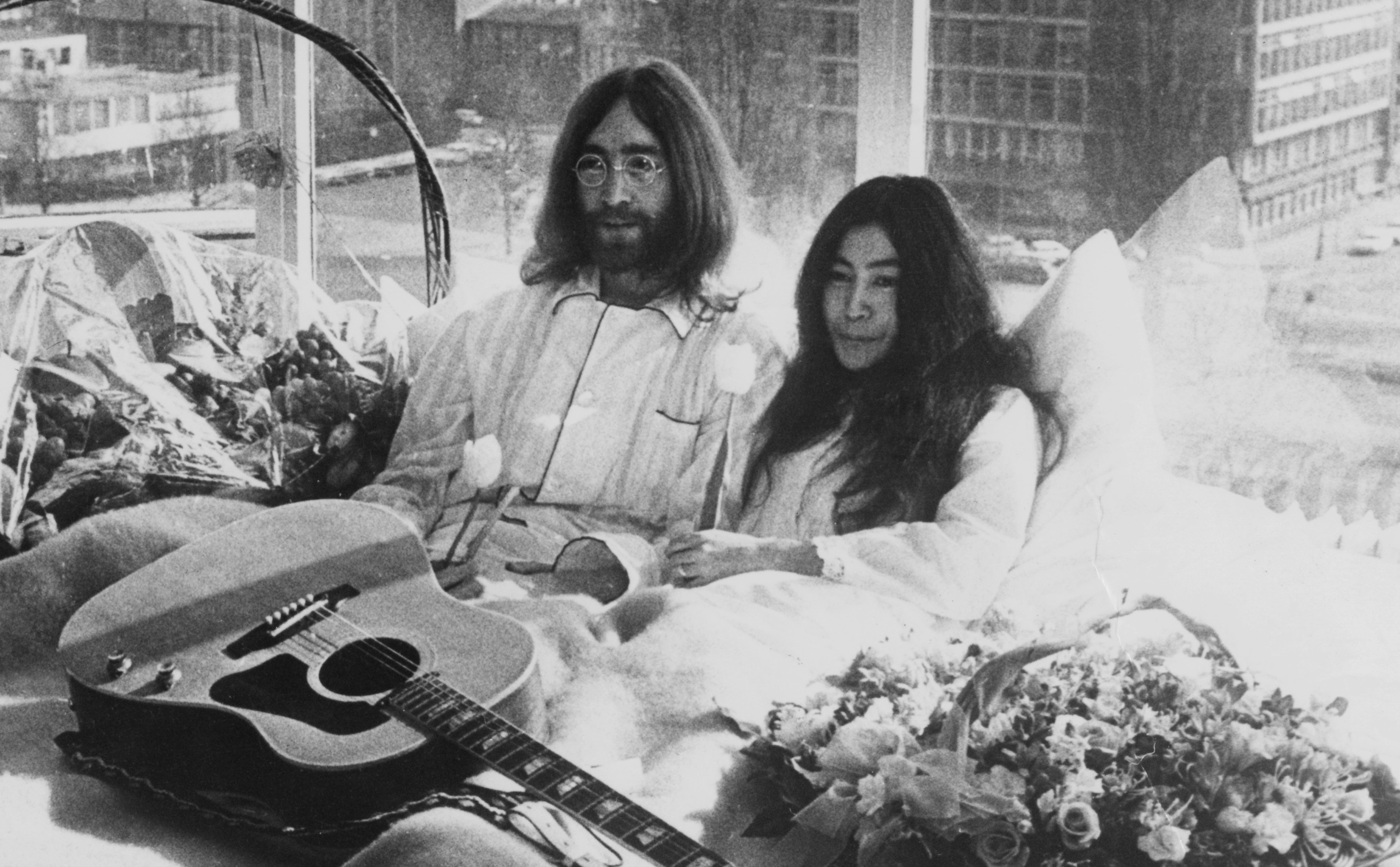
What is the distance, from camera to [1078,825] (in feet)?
3.84

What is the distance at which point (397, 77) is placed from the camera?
194cm

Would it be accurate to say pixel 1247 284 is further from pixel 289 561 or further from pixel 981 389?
pixel 289 561

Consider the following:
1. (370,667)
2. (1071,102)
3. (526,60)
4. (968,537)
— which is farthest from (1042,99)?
(370,667)

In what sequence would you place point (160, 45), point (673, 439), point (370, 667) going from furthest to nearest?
point (160, 45)
point (673, 439)
point (370, 667)

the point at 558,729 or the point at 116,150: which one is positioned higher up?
the point at 116,150

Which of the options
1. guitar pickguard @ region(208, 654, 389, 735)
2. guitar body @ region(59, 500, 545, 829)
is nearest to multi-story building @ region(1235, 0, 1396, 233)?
guitar body @ region(59, 500, 545, 829)

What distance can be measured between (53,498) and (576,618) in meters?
0.66

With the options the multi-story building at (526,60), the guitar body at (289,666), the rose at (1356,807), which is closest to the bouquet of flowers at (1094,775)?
the rose at (1356,807)

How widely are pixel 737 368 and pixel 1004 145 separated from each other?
35 centimetres

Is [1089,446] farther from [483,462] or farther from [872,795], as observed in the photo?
[483,462]

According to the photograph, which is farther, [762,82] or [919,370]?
[762,82]

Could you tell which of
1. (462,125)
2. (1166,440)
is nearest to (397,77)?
(462,125)

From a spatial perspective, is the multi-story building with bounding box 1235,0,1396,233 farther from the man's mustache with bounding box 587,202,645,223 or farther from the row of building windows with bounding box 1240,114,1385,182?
the man's mustache with bounding box 587,202,645,223

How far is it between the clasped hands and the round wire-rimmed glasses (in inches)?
14.8
